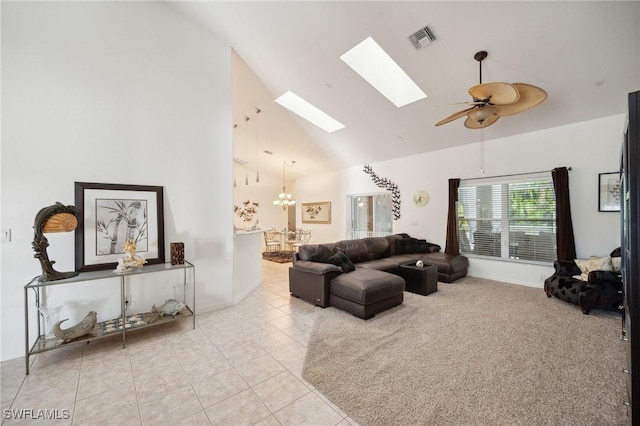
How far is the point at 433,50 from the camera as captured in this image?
3330 millimetres

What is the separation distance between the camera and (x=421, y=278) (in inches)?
167

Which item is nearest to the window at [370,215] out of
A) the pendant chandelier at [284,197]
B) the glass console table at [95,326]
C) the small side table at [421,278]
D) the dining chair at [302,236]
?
the dining chair at [302,236]

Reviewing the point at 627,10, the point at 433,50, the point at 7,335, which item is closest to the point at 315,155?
the point at 433,50

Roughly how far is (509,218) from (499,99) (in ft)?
10.9

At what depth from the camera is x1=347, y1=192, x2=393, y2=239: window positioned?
7.29m

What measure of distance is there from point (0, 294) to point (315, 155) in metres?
6.58

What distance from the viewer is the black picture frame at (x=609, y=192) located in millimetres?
3896

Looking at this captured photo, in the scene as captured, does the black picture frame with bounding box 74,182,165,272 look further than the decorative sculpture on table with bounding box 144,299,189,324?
No

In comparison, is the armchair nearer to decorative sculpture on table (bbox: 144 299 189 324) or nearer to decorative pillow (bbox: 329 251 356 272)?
decorative pillow (bbox: 329 251 356 272)

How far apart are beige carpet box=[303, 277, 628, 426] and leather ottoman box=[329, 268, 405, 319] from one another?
0.41ft

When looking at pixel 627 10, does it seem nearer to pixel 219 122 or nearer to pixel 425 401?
pixel 425 401

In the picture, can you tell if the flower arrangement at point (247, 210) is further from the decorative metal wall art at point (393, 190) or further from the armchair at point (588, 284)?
the armchair at point (588, 284)

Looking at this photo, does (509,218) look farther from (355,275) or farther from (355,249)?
(355,275)

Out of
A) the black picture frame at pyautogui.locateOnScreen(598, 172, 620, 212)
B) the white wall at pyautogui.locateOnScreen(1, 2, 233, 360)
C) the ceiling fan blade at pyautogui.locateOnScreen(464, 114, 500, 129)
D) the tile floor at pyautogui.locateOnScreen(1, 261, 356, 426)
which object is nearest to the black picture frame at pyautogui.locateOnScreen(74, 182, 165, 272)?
the white wall at pyautogui.locateOnScreen(1, 2, 233, 360)
